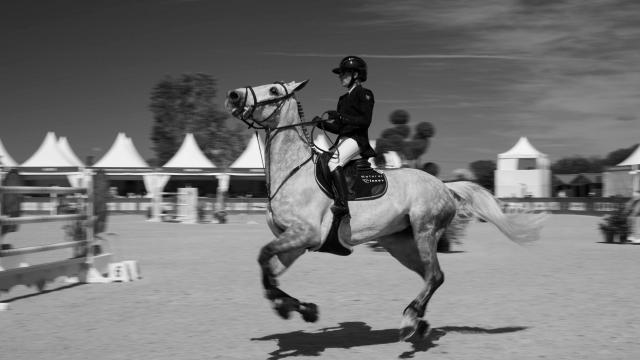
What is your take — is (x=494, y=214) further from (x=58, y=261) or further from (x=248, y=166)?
(x=248, y=166)

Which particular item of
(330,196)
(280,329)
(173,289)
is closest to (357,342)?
(280,329)

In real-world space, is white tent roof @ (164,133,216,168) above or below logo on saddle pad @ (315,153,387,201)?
above

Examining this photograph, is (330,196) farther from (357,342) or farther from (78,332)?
(78,332)

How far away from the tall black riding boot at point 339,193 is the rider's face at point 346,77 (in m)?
0.93

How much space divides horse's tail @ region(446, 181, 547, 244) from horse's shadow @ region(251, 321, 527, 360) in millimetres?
1127

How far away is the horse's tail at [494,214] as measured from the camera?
23.1 ft

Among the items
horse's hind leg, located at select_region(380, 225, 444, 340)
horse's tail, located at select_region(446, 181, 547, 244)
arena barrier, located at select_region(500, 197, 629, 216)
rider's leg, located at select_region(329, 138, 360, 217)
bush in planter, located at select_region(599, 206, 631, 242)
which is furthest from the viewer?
arena barrier, located at select_region(500, 197, 629, 216)

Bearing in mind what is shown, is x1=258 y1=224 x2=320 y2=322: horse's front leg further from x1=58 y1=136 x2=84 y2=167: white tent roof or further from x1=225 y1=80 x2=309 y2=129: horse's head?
x1=58 y1=136 x2=84 y2=167: white tent roof

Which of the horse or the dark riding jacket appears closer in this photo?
the horse

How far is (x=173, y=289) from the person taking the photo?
935 cm

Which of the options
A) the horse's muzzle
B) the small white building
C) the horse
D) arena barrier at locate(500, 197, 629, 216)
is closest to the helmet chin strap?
the horse

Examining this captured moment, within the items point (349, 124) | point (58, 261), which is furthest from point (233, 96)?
point (58, 261)

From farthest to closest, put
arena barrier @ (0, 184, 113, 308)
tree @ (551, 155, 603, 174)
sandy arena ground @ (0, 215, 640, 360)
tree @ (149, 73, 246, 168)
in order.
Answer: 1. tree @ (551, 155, 603, 174)
2. tree @ (149, 73, 246, 168)
3. arena barrier @ (0, 184, 113, 308)
4. sandy arena ground @ (0, 215, 640, 360)

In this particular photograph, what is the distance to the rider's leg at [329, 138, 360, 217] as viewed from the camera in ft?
18.9
